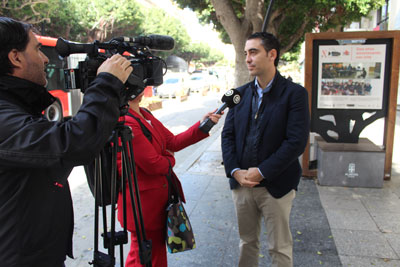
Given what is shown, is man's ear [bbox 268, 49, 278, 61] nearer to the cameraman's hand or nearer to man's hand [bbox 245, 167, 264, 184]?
man's hand [bbox 245, 167, 264, 184]

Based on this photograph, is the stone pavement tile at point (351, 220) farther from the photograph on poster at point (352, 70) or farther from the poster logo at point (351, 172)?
the photograph on poster at point (352, 70)

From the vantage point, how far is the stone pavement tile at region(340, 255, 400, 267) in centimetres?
291

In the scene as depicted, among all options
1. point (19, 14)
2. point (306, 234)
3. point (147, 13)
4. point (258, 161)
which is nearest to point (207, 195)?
point (306, 234)

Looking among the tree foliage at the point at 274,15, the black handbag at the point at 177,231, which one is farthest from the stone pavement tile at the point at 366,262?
the tree foliage at the point at 274,15

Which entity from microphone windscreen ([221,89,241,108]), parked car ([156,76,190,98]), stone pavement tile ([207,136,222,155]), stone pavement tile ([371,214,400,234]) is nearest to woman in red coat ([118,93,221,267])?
microphone windscreen ([221,89,241,108])

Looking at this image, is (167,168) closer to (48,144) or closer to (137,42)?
(137,42)

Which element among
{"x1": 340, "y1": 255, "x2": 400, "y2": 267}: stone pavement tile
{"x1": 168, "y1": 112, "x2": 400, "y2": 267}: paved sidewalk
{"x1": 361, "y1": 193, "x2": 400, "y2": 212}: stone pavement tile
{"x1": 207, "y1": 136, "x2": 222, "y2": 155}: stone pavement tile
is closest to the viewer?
{"x1": 340, "y1": 255, "x2": 400, "y2": 267}: stone pavement tile

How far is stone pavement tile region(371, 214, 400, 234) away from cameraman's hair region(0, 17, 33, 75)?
12.3 ft

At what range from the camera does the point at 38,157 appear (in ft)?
3.93

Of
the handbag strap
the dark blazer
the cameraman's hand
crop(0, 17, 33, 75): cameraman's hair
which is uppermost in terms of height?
crop(0, 17, 33, 75): cameraman's hair

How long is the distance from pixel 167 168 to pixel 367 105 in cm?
389

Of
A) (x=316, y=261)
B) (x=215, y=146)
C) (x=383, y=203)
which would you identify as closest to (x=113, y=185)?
(x=316, y=261)

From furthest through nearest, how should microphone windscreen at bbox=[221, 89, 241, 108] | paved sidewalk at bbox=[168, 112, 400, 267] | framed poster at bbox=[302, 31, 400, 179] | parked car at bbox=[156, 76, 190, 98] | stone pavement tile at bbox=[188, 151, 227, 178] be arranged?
parked car at bbox=[156, 76, 190, 98] → stone pavement tile at bbox=[188, 151, 227, 178] → framed poster at bbox=[302, 31, 400, 179] → paved sidewalk at bbox=[168, 112, 400, 267] → microphone windscreen at bbox=[221, 89, 241, 108]

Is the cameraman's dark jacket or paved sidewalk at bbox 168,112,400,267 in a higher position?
the cameraman's dark jacket
